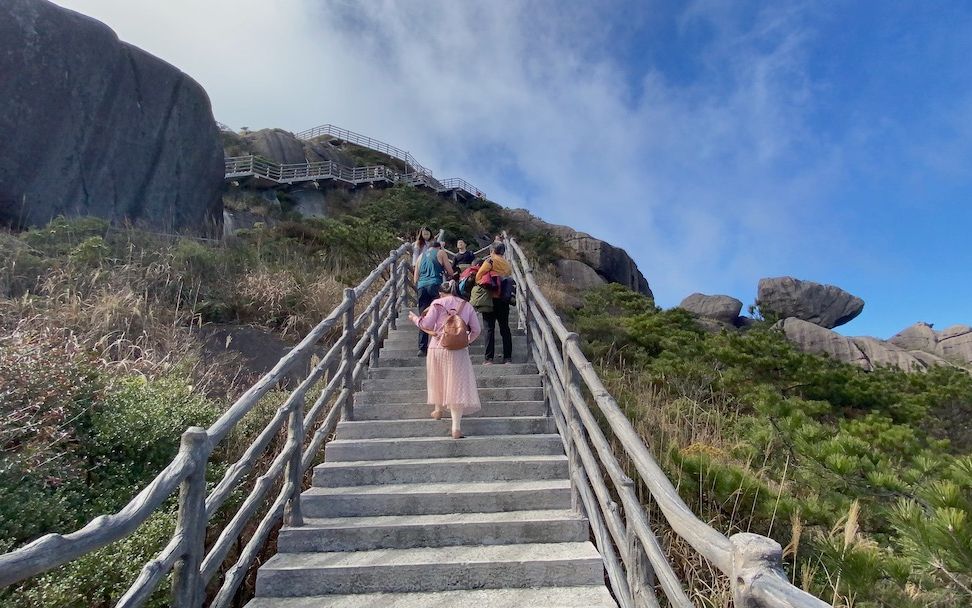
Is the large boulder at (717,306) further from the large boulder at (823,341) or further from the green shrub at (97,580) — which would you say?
the green shrub at (97,580)

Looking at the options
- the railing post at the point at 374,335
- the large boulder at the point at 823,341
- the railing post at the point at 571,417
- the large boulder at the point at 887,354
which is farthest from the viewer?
the large boulder at the point at 823,341

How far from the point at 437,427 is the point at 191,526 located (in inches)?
107

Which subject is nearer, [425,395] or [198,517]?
[198,517]

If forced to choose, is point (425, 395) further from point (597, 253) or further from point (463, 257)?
point (597, 253)

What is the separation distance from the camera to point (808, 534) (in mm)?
3359

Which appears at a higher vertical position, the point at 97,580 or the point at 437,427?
the point at 437,427

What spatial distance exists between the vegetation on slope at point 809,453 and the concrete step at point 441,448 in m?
1.02

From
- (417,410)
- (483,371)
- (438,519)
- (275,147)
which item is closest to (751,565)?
(438,519)

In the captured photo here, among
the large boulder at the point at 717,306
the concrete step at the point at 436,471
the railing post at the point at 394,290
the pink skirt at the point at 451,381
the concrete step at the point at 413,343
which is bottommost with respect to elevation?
the concrete step at the point at 436,471

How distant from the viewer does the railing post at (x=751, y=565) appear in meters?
1.42

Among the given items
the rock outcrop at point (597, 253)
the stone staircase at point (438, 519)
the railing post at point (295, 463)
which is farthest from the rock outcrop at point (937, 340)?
the railing post at point (295, 463)

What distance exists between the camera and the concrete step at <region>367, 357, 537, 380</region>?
6.24 metres

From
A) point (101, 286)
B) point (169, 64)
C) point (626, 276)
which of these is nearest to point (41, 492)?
point (101, 286)

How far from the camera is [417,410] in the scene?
547 centimetres
